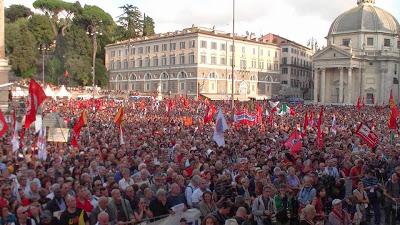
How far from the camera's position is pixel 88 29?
3578 inches

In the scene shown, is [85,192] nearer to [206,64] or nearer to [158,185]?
[158,185]

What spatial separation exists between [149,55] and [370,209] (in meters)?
78.8

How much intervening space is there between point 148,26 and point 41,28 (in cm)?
2280

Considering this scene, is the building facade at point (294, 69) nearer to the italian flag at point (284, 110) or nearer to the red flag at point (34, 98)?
the italian flag at point (284, 110)

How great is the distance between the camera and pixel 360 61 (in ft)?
263

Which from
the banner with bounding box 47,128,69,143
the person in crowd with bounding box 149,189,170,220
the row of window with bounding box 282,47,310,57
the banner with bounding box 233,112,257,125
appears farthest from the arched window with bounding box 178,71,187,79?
the person in crowd with bounding box 149,189,170,220

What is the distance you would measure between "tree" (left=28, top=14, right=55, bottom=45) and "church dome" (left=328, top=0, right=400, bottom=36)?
→ 46.3 metres

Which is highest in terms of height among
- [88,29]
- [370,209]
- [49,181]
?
[88,29]

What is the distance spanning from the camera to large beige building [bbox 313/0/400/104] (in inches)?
3150

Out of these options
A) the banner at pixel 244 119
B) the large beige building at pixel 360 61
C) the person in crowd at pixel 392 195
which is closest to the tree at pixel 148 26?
the large beige building at pixel 360 61

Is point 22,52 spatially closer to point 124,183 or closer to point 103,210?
point 124,183

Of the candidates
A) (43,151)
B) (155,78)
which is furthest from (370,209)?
(155,78)

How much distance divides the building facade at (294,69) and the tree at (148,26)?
22986mm

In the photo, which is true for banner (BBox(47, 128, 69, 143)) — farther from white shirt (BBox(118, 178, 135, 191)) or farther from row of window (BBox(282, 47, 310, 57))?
row of window (BBox(282, 47, 310, 57))
